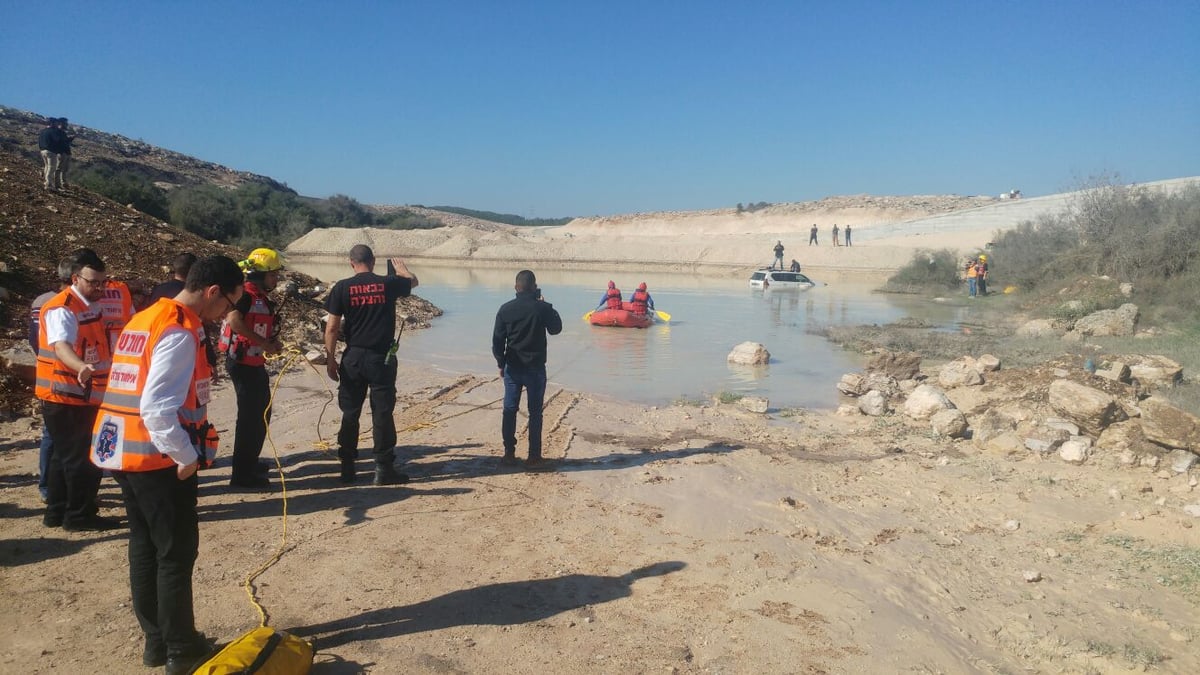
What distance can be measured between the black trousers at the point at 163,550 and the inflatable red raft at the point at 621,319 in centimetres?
1549

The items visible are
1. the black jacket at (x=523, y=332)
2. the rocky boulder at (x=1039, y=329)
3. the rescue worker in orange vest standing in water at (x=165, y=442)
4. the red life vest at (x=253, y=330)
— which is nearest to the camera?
the rescue worker in orange vest standing in water at (x=165, y=442)

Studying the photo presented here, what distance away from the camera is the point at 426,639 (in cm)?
366

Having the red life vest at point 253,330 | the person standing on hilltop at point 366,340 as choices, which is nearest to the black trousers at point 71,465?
the red life vest at point 253,330

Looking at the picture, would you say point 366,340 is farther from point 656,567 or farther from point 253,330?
point 656,567

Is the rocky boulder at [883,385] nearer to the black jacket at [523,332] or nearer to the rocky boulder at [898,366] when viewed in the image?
the rocky boulder at [898,366]

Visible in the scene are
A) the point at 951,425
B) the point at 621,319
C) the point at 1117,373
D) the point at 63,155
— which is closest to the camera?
the point at 951,425

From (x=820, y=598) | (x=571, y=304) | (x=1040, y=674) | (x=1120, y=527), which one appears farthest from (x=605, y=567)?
(x=571, y=304)

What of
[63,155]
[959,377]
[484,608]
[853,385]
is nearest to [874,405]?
[853,385]

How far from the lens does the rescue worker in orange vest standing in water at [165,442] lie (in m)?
2.92

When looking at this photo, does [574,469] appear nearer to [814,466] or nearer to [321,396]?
[814,466]

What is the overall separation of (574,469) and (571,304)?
1931cm

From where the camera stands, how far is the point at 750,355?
44.8 ft

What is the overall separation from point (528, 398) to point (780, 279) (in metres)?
28.7

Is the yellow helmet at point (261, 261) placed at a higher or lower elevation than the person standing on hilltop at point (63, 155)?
lower
